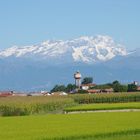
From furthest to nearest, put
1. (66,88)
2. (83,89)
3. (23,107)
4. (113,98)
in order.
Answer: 1. (66,88)
2. (83,89)
3. (113,98)
4. (23,107)

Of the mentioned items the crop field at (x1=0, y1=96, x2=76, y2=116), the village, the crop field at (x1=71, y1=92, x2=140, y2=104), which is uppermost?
the village

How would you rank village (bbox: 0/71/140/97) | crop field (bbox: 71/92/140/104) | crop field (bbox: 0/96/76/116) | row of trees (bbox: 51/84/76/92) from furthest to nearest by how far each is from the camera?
row of trees (bbox: 51/84/76/92)
village (bbox: 0/71/140/97)
crop field (bbox: 71/92/140/104)
crop field (bbox: 0/96/76/116)

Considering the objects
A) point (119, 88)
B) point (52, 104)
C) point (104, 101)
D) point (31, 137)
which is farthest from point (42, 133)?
point (119, 88)

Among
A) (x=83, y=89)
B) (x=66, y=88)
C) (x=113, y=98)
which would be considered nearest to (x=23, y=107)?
(x=113, y=98)

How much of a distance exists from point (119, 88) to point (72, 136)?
116 metres

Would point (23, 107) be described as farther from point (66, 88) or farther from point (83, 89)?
point (66, 88)

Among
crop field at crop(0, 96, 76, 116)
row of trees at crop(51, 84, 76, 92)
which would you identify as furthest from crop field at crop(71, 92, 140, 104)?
row of trees at crop(51, 84, 76, 92)

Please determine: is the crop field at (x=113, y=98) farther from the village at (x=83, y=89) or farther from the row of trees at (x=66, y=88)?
the row of trees at (x=66, y=88)

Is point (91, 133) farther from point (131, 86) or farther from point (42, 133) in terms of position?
point (131, 86)

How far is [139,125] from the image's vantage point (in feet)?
99.7

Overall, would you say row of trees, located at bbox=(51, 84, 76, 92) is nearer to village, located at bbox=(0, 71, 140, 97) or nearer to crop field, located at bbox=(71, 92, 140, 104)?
village, located at bbox=(0, 71, 140, 97)

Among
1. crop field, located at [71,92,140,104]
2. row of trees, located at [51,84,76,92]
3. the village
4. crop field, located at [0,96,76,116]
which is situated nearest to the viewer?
crop field, located at [0,96,76,116]

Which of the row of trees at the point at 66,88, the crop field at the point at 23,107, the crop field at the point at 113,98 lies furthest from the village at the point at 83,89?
the crop field at the point at 23,107

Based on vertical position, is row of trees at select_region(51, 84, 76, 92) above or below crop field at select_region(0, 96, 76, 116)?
above
